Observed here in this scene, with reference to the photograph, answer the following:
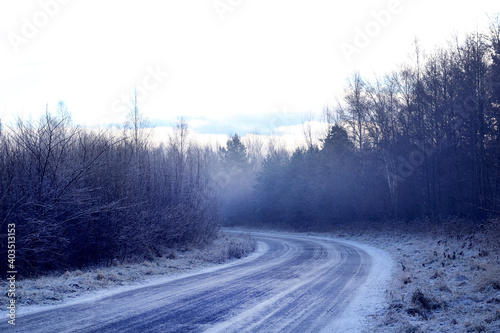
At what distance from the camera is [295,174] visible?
5309 centimetres

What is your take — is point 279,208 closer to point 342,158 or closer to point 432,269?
point 342,158

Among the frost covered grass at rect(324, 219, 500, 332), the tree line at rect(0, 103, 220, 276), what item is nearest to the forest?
the tree line at rect(0, 103, 220, 276)

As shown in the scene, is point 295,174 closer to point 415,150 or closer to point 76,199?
point 415,150

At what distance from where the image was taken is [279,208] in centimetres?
5553

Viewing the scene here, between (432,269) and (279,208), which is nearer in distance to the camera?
(432,269)

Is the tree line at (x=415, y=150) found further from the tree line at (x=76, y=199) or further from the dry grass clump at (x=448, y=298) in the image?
the tree line at (x=76, y=199)

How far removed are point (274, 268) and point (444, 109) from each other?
20540 millimetres

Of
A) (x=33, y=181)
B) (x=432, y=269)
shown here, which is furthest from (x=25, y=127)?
(x=432, y=269)

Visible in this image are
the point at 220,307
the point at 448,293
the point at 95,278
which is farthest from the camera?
the point at 95,278

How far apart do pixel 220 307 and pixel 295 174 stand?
45.0 m

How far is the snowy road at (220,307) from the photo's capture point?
7.19 m

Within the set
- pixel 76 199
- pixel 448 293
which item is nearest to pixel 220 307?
pixel 448 293

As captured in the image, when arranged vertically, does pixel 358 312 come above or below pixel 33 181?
below

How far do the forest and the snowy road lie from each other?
4521mm
